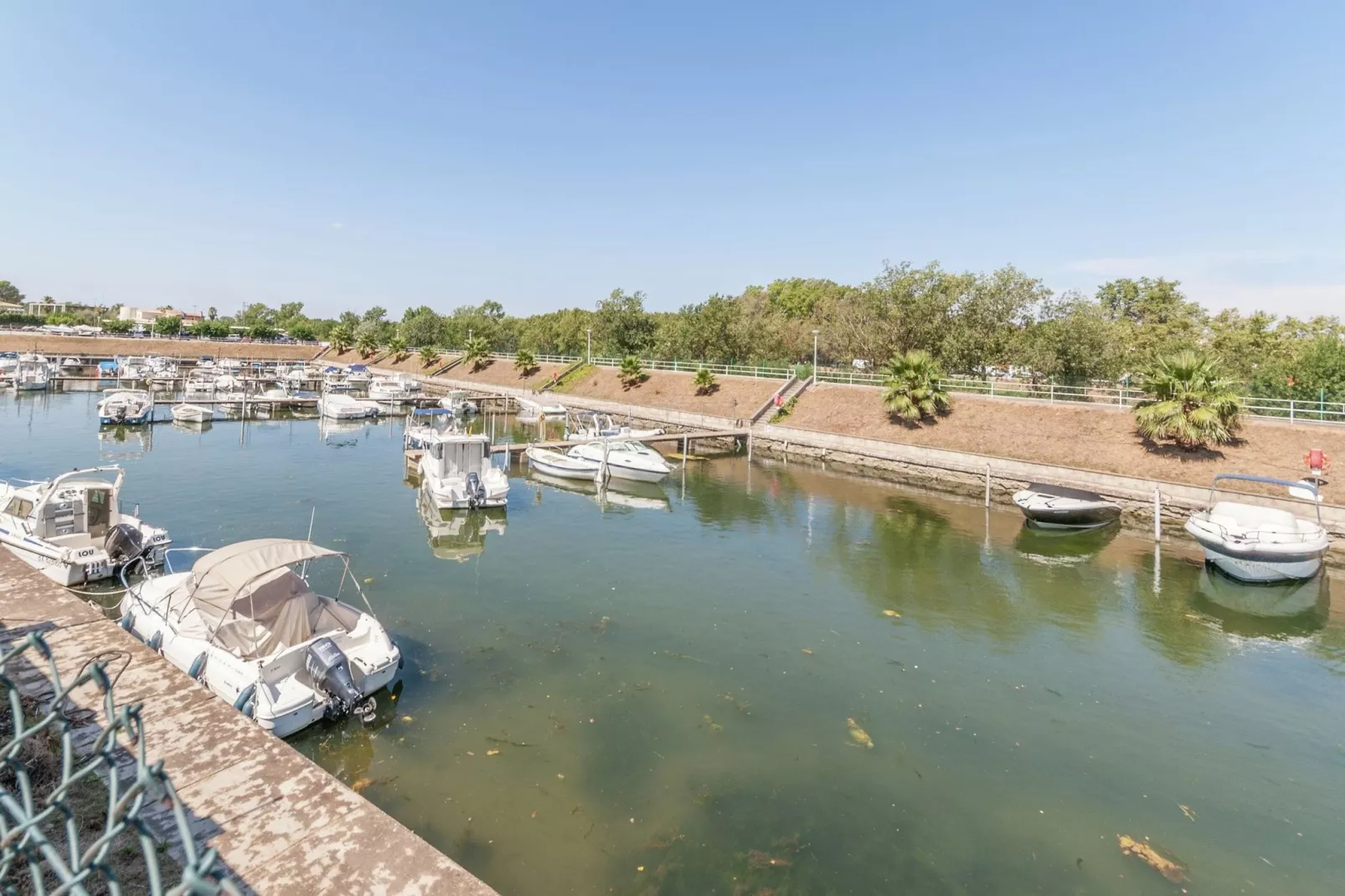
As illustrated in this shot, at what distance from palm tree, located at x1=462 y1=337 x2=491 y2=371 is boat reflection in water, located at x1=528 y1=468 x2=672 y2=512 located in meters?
53.8

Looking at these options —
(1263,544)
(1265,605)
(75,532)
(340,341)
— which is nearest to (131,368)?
(340,341)

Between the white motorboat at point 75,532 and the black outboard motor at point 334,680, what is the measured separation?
32.0ft

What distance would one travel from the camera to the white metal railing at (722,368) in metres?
55.0

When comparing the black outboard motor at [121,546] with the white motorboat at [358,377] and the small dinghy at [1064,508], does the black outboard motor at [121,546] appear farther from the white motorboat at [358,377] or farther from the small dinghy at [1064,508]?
the white motorboat at [358,377]

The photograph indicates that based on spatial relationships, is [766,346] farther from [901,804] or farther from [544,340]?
[901,804]

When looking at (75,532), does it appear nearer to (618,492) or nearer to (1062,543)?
(618,492)

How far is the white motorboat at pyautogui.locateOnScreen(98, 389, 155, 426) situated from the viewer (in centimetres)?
4456

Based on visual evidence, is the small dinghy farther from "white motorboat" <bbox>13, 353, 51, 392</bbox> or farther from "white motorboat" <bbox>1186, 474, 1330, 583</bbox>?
"white motorboat" <bbox>13, 353, 51, 392</bbox>

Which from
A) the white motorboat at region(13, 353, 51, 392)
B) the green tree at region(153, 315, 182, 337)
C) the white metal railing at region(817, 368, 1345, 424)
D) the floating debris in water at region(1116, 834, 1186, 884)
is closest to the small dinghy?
the white metal railing at region(817, 368, 1345, 424)

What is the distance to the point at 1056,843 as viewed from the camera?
30.9ft

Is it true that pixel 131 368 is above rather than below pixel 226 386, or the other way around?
above

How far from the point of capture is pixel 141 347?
102 m

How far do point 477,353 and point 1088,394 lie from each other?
69.2 meters

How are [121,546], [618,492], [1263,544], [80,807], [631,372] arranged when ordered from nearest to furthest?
[80,807] → [121,546] → [1263,544] → [618,492] → [631,372]
